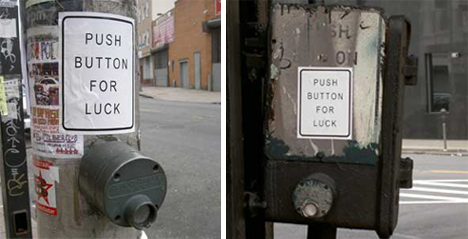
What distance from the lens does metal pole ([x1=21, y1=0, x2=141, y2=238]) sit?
1922mm

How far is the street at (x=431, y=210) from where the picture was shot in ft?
19.6

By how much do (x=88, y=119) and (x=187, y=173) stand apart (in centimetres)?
639

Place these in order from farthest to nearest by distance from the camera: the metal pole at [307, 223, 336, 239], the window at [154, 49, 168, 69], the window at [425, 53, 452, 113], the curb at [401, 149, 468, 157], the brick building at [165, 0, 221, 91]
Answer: the window at [154, 49, 168, 69] → the brick building at [165, 0, 221, 91] → the window at [425, 53, 452, 113] → the curb at [401, 149, 468, 157] → the metal pole at [307, 223, 336, 239]

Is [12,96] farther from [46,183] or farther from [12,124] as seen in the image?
[46,183]

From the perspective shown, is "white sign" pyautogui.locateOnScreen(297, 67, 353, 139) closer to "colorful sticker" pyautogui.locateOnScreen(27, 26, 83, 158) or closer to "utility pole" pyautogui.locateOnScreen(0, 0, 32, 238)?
"colorful sticker" pyautogui.locateOnScreen(27, 26, 83, 158)

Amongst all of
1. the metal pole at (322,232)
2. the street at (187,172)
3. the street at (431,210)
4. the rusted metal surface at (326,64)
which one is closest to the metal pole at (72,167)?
the rusted metal surface at (326,64)

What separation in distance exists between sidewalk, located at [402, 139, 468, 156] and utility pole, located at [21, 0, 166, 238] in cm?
1406

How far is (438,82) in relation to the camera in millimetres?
17953

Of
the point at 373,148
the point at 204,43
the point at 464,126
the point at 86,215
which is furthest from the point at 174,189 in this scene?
the point at 204,43

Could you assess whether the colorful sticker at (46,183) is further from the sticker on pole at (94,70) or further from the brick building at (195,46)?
the brick building at (195,46)

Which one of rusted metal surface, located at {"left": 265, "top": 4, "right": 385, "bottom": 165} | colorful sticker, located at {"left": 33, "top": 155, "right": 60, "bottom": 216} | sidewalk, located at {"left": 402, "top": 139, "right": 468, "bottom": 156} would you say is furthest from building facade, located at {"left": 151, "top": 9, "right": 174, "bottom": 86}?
rusted metal surface, located at {"left": 265, "top": 4, "right": 385, "bottom": 165}

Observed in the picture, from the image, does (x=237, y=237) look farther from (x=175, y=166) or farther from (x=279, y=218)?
(x=175, y=166)

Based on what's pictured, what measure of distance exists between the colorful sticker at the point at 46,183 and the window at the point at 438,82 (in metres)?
17.5

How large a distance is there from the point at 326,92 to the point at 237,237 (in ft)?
1.92
